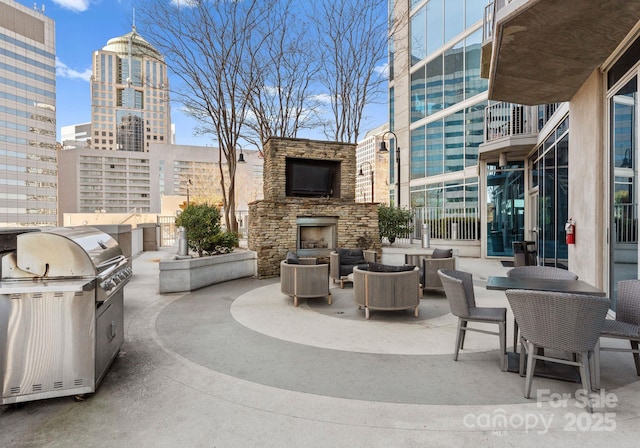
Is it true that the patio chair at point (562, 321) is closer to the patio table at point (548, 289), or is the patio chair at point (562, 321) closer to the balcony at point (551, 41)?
the patio table at point (548, 289)

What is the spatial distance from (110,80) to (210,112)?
450 ft

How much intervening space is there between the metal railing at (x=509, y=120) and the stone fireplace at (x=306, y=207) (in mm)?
5051

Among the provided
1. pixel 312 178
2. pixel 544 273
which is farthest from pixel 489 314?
pixel 312 178

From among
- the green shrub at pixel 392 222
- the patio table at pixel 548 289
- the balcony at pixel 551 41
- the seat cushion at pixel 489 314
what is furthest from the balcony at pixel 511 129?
the seat cushion at pixel 489 314

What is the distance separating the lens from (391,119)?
854 inches

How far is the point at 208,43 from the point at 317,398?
11.8m

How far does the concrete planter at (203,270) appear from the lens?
735 centimetres

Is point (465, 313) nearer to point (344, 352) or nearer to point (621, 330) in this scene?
point (621, 330)

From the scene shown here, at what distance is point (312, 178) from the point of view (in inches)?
419

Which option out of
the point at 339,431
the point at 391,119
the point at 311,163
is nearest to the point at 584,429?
the point at 339,431

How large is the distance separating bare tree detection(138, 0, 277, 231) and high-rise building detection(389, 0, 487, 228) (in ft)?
19.6

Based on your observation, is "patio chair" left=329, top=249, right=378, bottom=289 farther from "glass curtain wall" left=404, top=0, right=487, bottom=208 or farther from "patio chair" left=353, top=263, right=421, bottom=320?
"glass curtain wall" left=404, top=0, right=487, bottom=208

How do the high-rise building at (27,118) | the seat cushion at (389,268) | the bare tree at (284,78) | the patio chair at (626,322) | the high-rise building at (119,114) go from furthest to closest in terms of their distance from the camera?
the high-rise building at (119,114) < the high-rise building at (27,118) < the bare tree at (284,78) < the seat cushion at (389,268) < the patio chair at (626,322)

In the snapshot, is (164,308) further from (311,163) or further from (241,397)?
(311,163)
